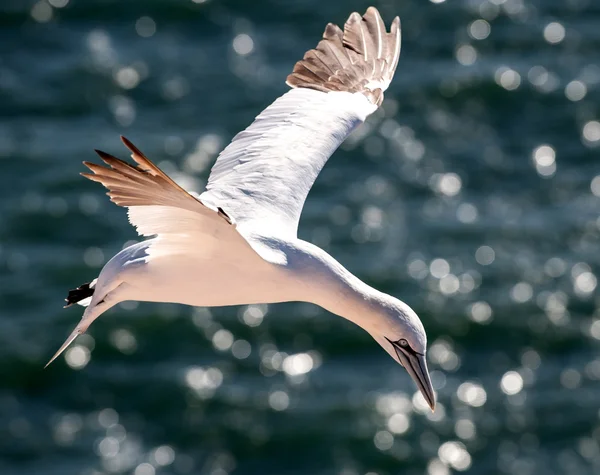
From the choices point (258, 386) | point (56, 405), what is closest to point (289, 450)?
point (258, 386)

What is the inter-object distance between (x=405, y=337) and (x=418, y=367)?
0.86ft

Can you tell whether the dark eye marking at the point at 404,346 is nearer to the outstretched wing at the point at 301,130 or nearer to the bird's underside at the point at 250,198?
the bird's underside at the point at 250,198

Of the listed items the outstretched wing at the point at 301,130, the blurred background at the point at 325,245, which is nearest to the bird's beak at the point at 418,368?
the outstretched wing at the point at 301,130

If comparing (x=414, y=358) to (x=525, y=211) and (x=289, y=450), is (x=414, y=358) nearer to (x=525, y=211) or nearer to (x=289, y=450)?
(x=289, y=450)

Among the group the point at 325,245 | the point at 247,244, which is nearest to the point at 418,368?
the point at 247,244

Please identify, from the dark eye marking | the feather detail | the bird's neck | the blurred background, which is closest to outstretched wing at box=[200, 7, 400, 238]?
the feather detail

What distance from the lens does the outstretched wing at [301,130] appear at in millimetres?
10406

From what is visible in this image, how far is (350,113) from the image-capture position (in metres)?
11.8

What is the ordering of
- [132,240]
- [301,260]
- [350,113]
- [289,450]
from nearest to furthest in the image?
[301,260]
[350,113]
[289,450]
[132,240]

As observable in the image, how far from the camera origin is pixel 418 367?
31.0 feet

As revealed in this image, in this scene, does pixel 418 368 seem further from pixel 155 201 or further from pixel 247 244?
pixel 155 201

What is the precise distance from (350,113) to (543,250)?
1122cm

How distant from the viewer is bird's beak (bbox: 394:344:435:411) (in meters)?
9.44

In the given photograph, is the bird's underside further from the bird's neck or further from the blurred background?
the blurred background
